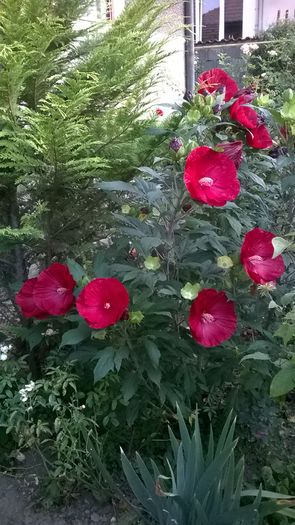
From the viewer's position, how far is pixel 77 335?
1.75m

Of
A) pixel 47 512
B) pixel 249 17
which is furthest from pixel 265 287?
pixel 249 17

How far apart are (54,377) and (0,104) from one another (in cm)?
100

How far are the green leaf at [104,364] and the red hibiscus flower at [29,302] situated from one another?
12.8 inches

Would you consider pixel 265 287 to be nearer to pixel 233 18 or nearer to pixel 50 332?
pixel 50 332

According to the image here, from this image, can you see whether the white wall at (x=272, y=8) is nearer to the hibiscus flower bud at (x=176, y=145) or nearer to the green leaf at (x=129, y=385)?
the hibiscus flower bud at (x=176, y=145)

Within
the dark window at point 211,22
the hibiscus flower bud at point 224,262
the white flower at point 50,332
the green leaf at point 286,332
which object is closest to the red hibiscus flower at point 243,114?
the hibiscus flower bud at point 224,262

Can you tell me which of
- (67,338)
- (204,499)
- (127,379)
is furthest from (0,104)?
(204,499)

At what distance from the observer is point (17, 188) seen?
7.50 ft

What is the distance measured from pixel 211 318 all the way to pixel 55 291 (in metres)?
0.53

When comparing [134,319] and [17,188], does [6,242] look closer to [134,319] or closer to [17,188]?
[17,188]

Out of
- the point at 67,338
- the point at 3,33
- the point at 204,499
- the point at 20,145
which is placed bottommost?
the point at 204,499

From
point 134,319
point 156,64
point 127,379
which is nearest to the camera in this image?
point 134,319

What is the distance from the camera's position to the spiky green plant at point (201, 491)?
4.88 feet

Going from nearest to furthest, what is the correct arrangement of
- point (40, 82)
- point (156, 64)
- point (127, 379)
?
1. point (127, 379)
2. point (40, 82)
3. point (156, 64)
